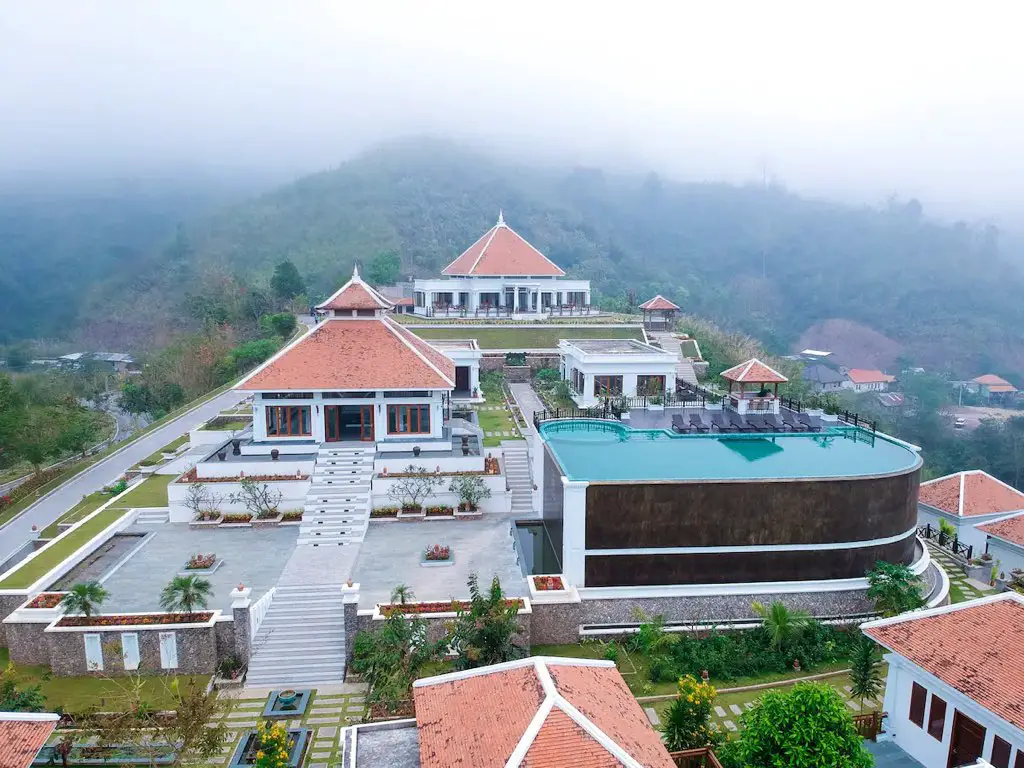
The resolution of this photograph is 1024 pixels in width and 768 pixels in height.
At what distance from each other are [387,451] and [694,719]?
12.5 m

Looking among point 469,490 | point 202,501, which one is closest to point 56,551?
point 202,501

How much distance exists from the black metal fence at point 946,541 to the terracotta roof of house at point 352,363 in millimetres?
14824

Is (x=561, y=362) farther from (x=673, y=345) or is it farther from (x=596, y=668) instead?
(x=596, y=668)

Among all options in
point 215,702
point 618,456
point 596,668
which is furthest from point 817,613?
point 215,702

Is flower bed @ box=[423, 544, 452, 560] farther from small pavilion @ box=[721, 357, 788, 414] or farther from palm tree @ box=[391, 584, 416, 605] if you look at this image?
small pavilion @ box=[721, 357, 788, 414]

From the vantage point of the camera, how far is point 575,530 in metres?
14.0

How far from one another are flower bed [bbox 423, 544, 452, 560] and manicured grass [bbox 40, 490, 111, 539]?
994 centimetres

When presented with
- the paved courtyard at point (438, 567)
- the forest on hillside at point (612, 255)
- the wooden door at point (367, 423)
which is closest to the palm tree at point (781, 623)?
the paved courtyard at point (438, 567)

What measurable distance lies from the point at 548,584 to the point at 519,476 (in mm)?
6787

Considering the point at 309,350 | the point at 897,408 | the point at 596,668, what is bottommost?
the point at 897,408

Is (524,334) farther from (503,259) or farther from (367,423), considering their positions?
(367,423)

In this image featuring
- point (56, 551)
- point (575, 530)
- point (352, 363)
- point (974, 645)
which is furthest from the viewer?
point (352, 363)

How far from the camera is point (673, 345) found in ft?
116

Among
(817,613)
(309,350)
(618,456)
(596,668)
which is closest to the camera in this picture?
(596,668)
